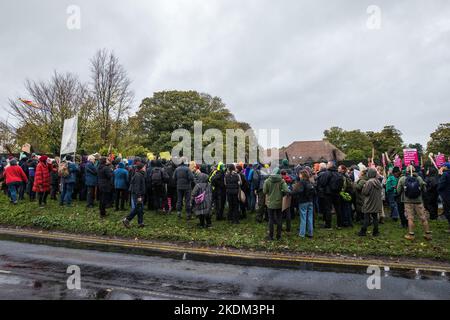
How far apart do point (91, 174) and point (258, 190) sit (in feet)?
22.1

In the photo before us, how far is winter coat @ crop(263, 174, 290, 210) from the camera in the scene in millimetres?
10672

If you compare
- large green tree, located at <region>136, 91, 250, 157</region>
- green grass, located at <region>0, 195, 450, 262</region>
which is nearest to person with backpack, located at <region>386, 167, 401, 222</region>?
green grass, located at <region>0, 195, 450, 262</region>

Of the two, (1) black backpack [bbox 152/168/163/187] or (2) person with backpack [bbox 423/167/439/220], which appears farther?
(1) black backpack [bbox 152/168/163/187]

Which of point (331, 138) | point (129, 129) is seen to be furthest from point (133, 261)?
point (331, 138)

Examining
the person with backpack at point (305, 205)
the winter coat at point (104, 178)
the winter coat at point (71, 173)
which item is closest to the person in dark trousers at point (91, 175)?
the winter coat at point (71, 173)

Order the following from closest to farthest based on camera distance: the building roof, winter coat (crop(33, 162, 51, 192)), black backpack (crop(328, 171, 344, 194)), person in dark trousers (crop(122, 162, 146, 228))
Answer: black backpack (crop(328, 171, 344, 194)) → person in dark trousers (crop(122, 162, 146, 228)) → winter coat (crop(33, 162, 51, 192)) → the building roof

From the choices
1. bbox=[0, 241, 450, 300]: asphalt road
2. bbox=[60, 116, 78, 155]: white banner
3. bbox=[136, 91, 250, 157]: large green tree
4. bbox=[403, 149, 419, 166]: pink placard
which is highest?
bbox=[136, 91, 250, 157]: large green tree

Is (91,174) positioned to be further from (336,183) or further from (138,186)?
(336,183)

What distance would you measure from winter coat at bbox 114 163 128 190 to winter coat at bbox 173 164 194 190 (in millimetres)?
2256

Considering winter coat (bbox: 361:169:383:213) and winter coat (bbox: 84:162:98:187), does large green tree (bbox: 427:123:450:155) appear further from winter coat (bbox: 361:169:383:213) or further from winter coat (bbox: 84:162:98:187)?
winter coat (bbox: 84:162:98:187)

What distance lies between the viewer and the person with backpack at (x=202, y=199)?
1170 centimetres

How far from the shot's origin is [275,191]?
10758 mm
